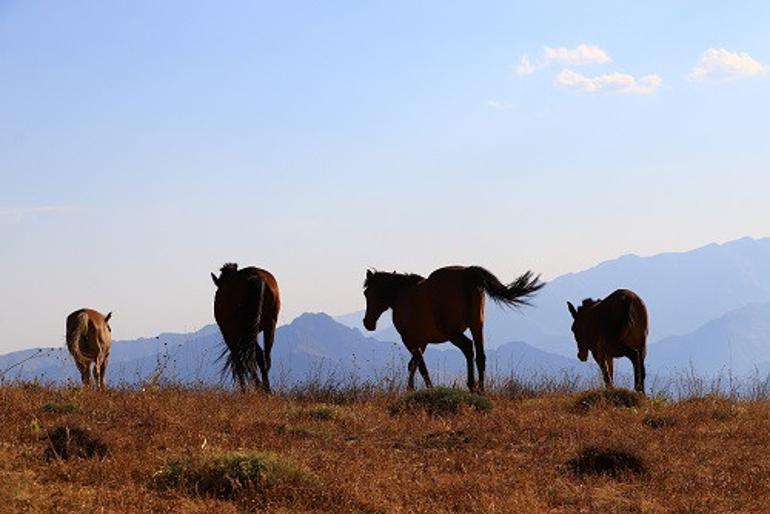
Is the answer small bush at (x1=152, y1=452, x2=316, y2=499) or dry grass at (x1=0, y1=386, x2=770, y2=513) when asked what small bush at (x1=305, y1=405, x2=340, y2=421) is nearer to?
dry grass at (x1=0, y1=386, x2=770, y2=513)

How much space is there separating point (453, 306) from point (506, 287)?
43.8 inches

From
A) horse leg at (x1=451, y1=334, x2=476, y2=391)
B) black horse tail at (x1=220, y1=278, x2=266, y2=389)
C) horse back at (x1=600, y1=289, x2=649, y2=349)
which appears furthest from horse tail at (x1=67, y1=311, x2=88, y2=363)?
horse back at (x1=600, y1=289, x2=649, y2=349)

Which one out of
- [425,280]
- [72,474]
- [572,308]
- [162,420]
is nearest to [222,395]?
[162,420]

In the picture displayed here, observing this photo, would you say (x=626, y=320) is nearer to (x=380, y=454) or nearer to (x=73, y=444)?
(x=380, y=454)

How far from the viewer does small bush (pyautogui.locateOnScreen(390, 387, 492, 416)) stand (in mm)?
11779

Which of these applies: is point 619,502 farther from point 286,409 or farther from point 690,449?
point 286,409

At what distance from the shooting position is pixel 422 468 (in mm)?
8109

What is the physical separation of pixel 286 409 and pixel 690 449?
506cm

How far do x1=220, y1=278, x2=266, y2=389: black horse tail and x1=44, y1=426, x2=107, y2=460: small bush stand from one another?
6.53m

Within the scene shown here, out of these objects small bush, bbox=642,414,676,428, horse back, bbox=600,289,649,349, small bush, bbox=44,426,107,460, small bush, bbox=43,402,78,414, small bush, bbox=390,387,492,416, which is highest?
horse back, bbox=600,289,649,349

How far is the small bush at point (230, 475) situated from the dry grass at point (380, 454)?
27mm

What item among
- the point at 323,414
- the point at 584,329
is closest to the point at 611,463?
the point at 323,414

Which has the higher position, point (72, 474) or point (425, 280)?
point (425, 280)

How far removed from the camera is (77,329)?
18562mm
